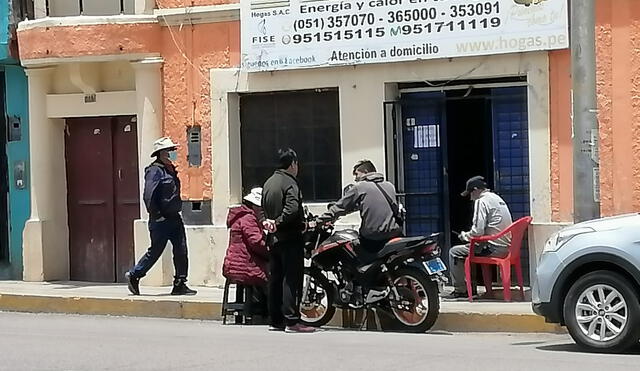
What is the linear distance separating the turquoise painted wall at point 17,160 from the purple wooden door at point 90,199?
0.62 m

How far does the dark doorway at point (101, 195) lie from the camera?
17781mm

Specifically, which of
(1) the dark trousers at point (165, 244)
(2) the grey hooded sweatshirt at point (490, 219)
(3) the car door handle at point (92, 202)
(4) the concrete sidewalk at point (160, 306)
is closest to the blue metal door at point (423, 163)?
(2) the grey hooded sweatshirt at point (490, 219)

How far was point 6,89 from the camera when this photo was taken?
18500mm

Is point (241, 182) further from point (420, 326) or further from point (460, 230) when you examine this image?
point (420, 326)

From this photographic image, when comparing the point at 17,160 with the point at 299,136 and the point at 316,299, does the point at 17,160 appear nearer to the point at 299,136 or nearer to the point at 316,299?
the point at 299,136

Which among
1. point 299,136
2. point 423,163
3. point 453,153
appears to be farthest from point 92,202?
point 453,153

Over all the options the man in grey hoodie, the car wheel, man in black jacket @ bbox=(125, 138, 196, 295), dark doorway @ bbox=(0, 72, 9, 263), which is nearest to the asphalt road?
the car wheel

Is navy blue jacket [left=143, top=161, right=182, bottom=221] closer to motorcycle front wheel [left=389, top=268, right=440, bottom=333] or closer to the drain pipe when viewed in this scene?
motorcycle front wheel [left=389, top=268, right=440, bottom=333]

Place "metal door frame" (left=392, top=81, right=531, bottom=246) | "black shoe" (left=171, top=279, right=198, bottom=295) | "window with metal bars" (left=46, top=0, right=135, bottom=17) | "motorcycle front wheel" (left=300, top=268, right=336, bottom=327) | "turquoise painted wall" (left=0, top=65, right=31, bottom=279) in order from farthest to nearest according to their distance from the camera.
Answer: "turquoise painted wall" (left=0, top=65, right=31, bottom=279) < "window with metal bars" (left=46, top=0, right=135, bottom=17) < "metal door frame" (left=392, top=81, right=531, bottom=246) < "black shoe" (left=171, top=279, right=198, bottom=295) < "motorcycle front wheel" (left=300, top=268, right=336, bottom=327)

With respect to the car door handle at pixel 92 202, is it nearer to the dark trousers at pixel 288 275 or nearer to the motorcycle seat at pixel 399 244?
the dark trousers at pixel 288 275

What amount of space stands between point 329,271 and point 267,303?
78 centimetres

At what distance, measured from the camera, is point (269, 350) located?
37.8 feet

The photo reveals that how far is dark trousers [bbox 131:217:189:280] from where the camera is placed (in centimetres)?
1522

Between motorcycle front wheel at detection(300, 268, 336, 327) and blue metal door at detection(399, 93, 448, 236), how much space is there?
2.69m
